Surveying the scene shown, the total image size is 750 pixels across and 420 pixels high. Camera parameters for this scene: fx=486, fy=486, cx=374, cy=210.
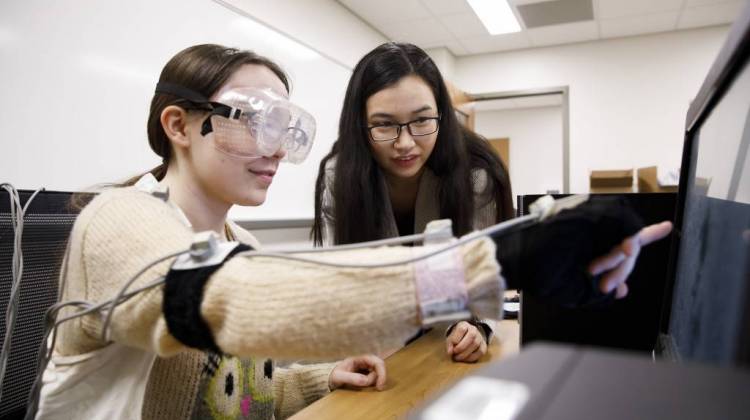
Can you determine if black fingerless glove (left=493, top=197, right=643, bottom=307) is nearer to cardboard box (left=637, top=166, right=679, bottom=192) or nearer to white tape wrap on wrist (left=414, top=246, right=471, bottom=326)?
white tape wrap on wrist (left=414, top=246, right=471, bottom=326)

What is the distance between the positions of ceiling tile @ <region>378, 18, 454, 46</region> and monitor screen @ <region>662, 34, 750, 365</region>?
12.6 feet

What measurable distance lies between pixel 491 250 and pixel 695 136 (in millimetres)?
413

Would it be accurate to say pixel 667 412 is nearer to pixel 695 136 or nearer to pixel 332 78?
pixel 695 136

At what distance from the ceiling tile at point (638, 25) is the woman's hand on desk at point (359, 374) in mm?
4181

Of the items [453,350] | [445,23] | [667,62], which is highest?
[445,23]

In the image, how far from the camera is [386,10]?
12.9 ft

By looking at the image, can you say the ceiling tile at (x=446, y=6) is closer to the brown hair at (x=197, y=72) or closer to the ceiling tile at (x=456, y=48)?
the ceiling tile at (x=456, y=48)

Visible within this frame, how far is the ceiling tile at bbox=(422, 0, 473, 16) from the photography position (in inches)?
147

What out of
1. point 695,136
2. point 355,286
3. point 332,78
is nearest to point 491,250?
point 355,286

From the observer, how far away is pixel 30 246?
0.92 m

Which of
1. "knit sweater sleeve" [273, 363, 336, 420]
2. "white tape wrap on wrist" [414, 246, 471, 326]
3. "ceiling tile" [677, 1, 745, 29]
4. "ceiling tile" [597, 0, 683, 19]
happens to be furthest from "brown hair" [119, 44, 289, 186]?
"ceiling tile" [677, 1, 745, 29]

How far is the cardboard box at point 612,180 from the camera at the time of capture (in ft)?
14.0

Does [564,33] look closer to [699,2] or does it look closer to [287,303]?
[699,2]

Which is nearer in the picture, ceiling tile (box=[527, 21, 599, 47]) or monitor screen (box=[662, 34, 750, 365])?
monitor screen (box=[662, 34, 750, 365])
